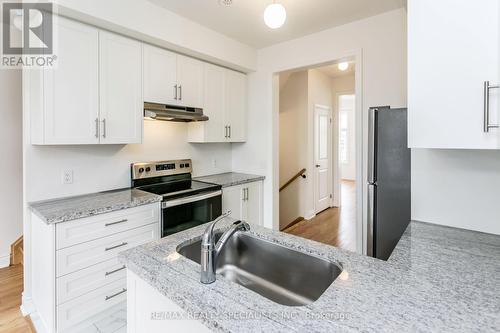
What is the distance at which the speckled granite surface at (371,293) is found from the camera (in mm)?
731

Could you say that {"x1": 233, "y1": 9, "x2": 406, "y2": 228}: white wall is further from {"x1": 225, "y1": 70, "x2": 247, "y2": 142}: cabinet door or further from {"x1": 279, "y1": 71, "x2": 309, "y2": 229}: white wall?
{"x1": 279, "y1": 71, "x2": 309, "y2": 229}: white wall

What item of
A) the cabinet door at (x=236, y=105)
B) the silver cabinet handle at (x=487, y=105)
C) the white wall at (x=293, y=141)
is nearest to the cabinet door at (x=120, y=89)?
the cabinet door at (x=236, y=105)

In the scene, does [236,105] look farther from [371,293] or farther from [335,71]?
[371,293]

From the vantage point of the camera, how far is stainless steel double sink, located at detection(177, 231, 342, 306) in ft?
3.87

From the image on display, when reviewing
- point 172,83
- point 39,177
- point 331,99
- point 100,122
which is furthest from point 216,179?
point 331,99

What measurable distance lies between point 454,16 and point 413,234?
102 cm

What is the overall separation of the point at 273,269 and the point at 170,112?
1941mm

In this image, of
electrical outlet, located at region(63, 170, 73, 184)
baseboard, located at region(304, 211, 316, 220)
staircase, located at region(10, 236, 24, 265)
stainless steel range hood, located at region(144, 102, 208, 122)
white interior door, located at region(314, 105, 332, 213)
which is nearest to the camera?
electrical outlet, located at region(63, 170, 73, 184)

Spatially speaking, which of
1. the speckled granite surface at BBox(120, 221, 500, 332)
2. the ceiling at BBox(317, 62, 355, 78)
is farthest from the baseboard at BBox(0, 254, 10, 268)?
the ceiling at BBox(317, 62, 355, 78)

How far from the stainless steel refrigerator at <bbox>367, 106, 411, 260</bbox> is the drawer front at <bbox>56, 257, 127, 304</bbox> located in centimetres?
191

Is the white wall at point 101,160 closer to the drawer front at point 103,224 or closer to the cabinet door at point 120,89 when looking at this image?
the cabinet door at point 120,89

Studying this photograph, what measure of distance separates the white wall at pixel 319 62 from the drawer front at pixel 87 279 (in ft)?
6.75

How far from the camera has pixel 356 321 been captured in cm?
73

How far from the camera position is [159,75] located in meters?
2.69
